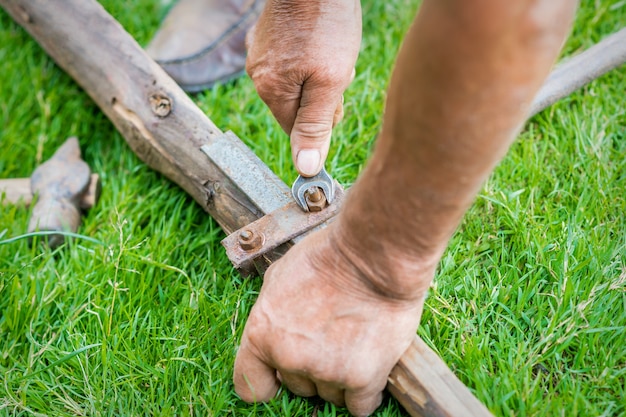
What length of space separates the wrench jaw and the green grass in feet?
1.18

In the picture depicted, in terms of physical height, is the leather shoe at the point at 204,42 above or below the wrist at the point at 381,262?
below

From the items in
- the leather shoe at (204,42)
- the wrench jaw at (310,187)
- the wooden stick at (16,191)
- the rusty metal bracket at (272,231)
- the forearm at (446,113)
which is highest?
the forearm at (446,113)

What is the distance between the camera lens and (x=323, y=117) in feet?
6.38

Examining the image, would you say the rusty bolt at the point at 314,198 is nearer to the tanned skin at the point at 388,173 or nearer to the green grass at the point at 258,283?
the tanned skin at the point at 388,173

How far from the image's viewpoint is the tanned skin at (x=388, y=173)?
1.09 m

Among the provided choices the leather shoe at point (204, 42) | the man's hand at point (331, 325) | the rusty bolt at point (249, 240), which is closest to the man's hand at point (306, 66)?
the rusty bolt at point (249, 240)

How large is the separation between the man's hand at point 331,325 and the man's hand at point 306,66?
43 centimetres

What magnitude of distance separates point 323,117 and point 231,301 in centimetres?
65

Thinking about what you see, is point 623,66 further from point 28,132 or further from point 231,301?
point 28,132

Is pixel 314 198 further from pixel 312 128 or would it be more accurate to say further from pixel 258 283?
pixel 258 283

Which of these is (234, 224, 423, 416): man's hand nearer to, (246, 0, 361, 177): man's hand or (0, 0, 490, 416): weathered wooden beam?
(0, 0, 490, 416): weathered wooden beam

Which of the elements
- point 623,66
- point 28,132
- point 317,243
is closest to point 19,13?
point 28,132

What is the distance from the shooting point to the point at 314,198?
5.98 ft

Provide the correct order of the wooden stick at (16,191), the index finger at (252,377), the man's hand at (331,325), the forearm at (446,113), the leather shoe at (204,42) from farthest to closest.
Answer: the leather shoe at (204,42)
the wooden stick at (16,191)
the index finger at (252,377)
the man's hand at (331,325)
the forearm at (446,113)
